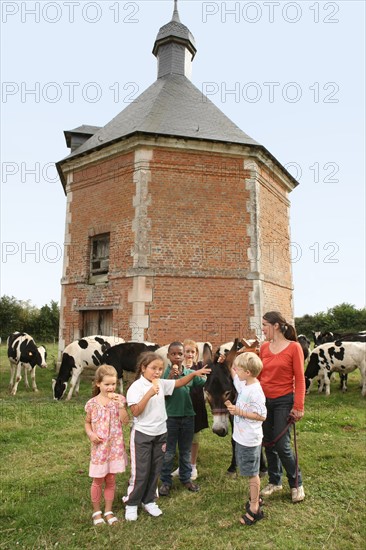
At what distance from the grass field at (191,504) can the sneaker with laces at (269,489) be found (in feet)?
0.22

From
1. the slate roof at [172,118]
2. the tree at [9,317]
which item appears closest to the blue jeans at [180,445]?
the slate roof at [172,118]

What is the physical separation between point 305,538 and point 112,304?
32.7 feet

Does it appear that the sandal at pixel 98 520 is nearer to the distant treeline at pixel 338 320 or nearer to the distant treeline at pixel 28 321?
the distant treeline at pixel 338 320

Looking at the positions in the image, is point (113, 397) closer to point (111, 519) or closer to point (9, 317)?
point (111, 519)

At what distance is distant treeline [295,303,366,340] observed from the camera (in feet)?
116

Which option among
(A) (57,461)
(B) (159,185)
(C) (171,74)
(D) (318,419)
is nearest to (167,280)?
(B) (159,185)

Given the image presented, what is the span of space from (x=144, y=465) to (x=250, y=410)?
4.02 feet

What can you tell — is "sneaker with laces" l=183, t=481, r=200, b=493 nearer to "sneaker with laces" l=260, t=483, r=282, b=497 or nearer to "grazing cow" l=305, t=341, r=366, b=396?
"sneaker with laces" l=260, t=483, r=282, b=497

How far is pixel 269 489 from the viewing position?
434 centimetres

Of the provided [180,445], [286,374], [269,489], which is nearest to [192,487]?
[180,445]

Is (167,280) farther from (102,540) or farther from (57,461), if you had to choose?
(102,540)

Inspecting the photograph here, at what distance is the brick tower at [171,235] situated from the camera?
12.2 m

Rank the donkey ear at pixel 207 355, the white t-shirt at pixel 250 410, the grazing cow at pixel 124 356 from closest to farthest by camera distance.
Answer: the white t-shirt at pixel 250 410 → the donkey ear at pixel 207 355 → the grazing cow at pixel 124 356

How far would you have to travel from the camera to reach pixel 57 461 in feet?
17.6
